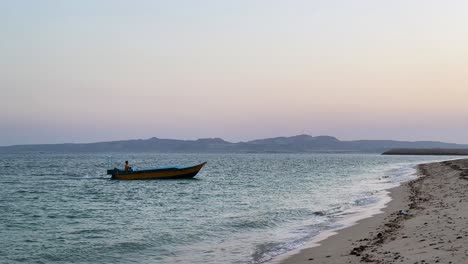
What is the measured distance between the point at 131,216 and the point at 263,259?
1180 centimetres

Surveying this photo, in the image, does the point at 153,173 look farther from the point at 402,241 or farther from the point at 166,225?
the point at 402,241

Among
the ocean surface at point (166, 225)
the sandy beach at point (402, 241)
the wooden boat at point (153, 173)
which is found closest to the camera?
the sandy beach at point (402, 241)

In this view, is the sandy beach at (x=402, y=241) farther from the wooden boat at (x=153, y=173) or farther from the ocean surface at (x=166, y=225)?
the wooden boat at (x=153, y=173)

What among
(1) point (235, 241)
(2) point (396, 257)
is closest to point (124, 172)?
(1) point (235, 241)

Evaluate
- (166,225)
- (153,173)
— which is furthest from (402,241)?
(153,173)

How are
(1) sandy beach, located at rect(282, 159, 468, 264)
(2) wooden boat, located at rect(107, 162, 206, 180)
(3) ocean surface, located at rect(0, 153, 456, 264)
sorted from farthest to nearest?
(2) wooden boat, located at rect(107, 162, 206, 180) < (3) ocean surface, located at rect(0, 153, 456, 264) < (1) sandy beach, located at rect(282, 159, 468, 264)

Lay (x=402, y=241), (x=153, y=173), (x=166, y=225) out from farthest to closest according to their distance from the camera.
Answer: (x=153, y=173) → (x=166, y=225) → (x=402, y=241)

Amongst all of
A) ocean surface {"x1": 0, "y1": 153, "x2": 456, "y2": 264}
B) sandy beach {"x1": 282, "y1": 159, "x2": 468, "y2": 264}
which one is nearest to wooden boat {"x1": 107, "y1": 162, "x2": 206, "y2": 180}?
ocean surface {"x1": 0, "y1": 153, "x2": 456, "y2": 264}

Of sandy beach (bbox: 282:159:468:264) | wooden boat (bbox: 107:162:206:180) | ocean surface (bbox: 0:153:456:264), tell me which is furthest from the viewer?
wooden boat (bbox: 107:162:206:180)

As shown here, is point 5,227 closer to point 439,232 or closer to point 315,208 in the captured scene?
point 315,208

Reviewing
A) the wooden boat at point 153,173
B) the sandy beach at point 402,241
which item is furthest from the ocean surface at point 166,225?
the wooden boat at point 153,173

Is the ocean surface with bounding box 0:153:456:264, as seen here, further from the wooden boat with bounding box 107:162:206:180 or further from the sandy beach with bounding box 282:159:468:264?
the wooden boat with bounding box 107:162:206:180

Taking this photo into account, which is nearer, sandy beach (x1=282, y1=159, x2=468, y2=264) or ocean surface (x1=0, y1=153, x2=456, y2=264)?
sandy beach (x1=282, y1=159, x2=468, y2=264)

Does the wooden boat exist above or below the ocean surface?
above
